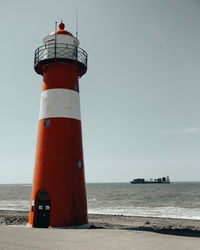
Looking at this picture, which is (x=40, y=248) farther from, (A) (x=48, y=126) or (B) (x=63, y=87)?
(B) (x=63, y=87)

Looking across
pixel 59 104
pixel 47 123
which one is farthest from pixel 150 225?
pixel 59 104

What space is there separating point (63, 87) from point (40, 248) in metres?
8.24

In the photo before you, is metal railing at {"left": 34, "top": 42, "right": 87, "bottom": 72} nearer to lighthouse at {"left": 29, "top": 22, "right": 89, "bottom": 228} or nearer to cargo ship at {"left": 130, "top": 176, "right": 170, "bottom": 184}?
lighthouse at {"left": 29, "top": 22, "right": 89, "bottom": 228}

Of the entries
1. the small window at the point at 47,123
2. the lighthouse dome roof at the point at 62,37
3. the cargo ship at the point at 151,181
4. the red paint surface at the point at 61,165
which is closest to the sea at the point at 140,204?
the red paint surface at the point at 61,165

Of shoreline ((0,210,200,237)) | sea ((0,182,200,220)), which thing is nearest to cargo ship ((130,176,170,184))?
sea ((0,182,200,220))

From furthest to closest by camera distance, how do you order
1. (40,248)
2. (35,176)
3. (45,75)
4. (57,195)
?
(45,75) < (35,176) < (57,195) < (40,248)

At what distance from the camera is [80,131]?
43.8ft

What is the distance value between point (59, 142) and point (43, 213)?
12.0 feet

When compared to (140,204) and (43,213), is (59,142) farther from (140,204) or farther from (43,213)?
(140,204)

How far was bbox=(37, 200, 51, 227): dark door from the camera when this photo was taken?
11805 mm

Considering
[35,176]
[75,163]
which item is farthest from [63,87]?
[35,176]

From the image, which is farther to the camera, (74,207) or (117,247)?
(74,207)

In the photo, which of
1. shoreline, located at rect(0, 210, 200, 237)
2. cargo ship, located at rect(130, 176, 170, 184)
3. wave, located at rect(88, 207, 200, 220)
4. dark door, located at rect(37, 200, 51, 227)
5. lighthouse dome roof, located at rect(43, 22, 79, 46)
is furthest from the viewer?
cargo ship, located at rect(130, 176, 170, 184)

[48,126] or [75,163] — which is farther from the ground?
[48,126]
